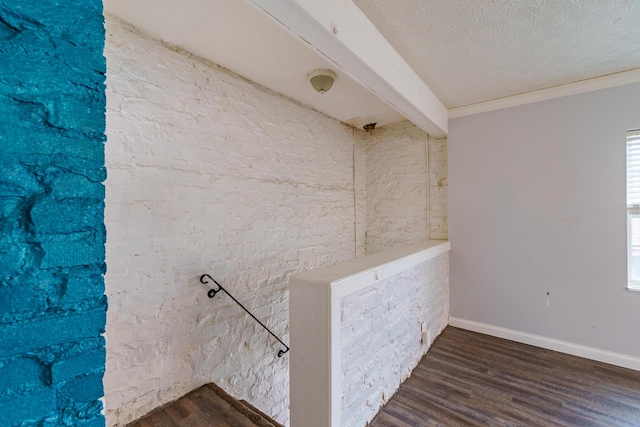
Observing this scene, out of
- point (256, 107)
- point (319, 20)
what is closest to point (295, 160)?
point (256, 107)

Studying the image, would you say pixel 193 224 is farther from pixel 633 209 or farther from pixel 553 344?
pixel 633 209

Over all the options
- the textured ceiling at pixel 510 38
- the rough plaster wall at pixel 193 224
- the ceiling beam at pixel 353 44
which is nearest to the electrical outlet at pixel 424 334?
the rough plaster wall at pixel 193 224

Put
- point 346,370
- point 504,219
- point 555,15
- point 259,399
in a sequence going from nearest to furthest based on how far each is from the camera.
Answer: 1. point 346,370
2. point 555,15
3. point 259,399
4. point 504,219

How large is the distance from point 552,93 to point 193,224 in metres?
3.59

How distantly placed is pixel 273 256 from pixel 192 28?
191 cm

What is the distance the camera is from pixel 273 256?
2684 mm

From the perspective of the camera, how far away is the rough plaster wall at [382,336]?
1.65 metres

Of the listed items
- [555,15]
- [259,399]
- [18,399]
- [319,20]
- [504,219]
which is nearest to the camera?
[18,399]

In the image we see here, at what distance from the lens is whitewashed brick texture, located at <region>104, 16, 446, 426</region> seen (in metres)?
1.73

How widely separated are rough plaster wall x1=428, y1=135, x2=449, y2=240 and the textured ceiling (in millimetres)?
912

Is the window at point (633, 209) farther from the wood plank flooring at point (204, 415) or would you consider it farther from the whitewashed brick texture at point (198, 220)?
the wood plank flooring at point (204, 415)

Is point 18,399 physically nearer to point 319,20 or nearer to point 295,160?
point 319,20

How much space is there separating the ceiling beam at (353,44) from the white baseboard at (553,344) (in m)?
2.49

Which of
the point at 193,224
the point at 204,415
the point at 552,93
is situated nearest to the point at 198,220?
the point at 193,224
